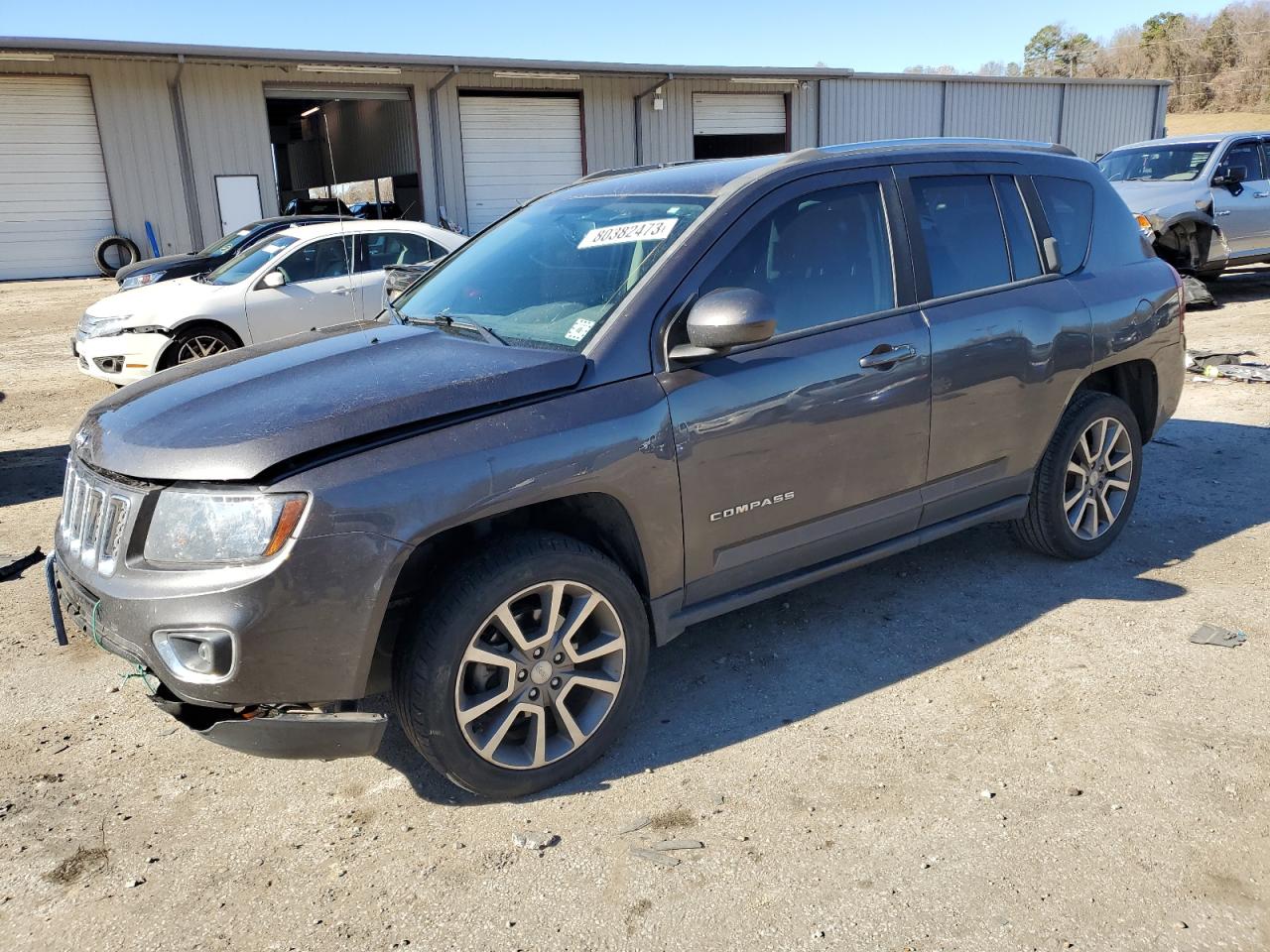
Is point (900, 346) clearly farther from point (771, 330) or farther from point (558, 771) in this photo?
point (558, 771)

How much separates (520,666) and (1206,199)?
41.3 ft

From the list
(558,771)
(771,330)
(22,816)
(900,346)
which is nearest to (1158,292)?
(900,346)

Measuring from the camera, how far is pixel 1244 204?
12.4 meters

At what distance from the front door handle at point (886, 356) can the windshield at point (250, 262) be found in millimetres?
8028

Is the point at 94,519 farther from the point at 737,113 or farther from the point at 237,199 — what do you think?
the point at 737,113

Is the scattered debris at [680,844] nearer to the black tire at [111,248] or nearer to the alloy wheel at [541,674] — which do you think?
the alloy wheel at [541,674]

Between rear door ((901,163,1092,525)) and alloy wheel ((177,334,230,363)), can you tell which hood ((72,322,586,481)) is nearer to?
rear door ((901,163,1092,525))

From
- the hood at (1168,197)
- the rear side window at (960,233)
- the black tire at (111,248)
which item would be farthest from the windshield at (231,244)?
the rear side window at (960,233)

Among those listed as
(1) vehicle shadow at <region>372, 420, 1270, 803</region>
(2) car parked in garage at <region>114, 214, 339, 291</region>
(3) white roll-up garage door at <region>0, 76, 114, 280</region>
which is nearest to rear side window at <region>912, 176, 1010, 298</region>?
(1) vehicle shadow at <region>372, 420, 1270, 803</region>

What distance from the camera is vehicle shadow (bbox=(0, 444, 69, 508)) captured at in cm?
646

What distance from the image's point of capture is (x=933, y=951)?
2369 millimetres

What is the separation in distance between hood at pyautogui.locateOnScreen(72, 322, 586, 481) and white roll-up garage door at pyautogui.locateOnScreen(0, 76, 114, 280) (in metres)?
20.3

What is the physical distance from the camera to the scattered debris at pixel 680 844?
2803 mm

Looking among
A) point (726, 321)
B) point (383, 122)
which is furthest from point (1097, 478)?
point (383, 122)
